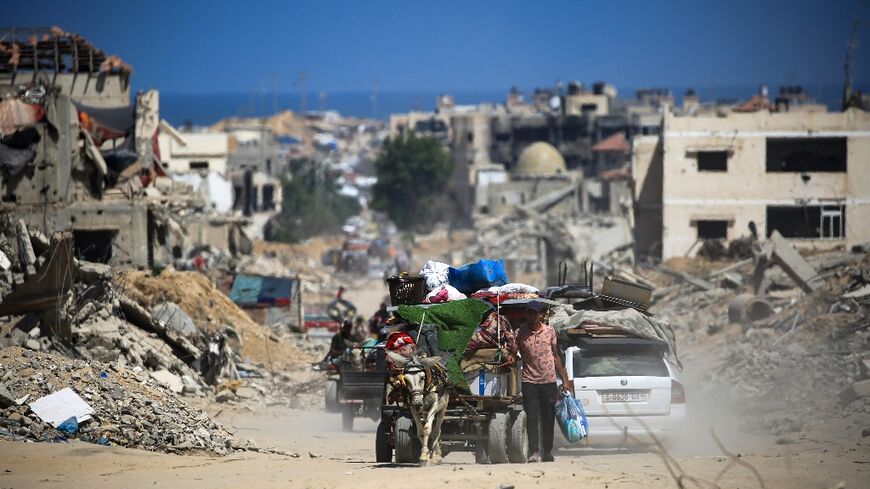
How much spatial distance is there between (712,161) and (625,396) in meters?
28.6

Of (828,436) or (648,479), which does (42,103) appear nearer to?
(828,436)

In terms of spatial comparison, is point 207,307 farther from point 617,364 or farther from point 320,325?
point 617,364

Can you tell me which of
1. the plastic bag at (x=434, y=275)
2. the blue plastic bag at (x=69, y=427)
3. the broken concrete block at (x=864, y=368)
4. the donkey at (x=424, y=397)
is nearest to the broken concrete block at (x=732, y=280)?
the broken concrete block at (x=864, y=368)

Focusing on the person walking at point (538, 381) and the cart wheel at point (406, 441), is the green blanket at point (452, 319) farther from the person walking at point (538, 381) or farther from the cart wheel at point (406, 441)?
the cart wheel at point (406, 441)

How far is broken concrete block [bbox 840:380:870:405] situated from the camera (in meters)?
17.2

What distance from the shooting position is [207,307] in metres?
26.9

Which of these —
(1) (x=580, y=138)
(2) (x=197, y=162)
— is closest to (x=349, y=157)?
(1) (x=580, y=138)

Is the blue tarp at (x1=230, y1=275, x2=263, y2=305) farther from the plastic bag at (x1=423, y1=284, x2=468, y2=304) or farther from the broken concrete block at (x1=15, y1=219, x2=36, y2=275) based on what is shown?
the plastic bag at (x1=423, y1=284, x2=468, y2=304)

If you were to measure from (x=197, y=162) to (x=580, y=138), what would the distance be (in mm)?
47756

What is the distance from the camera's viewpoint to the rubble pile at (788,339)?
1797 centimetres

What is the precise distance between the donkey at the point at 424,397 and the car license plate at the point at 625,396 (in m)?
2.56

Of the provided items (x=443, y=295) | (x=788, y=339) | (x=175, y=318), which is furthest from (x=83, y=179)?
(x=443, y=295)

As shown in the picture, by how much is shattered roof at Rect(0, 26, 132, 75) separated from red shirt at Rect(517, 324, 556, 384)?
27.0m

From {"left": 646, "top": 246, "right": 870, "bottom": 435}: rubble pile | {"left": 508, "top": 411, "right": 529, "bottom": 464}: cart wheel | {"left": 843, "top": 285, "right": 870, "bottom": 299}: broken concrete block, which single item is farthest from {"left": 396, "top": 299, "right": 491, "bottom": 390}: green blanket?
{"left": 843, "top": 285, "right": 870, "bottom": 299}: broken concrete block
